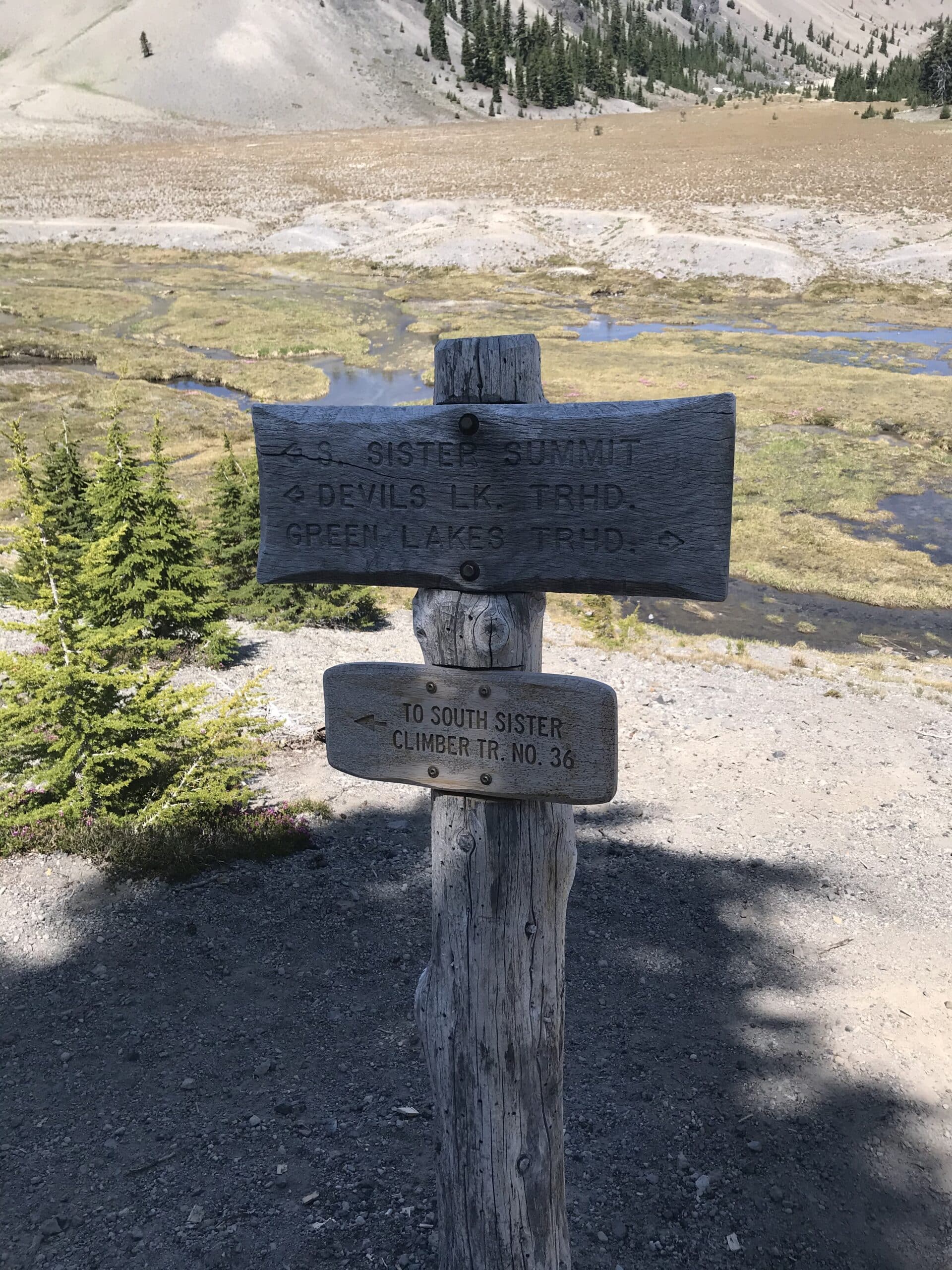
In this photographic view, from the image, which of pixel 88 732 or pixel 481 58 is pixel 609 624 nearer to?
pixel 88 732

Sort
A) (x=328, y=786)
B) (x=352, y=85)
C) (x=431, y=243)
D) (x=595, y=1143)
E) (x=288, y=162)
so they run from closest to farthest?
(x=595, y=1143), (x=328, y=786), (x=431, y=243), (x=288, y=162), (x=352, y=85)

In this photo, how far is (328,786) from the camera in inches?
417

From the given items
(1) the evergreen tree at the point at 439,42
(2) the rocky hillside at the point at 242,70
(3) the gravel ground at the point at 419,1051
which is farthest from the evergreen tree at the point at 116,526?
(1) the evergreen tree at the point at 439,42

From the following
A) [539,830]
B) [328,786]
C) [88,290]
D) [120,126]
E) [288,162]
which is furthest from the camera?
[120,126]

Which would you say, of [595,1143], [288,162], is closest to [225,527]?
[595,1143]

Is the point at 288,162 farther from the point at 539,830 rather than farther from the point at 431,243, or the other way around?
the point at 539,830

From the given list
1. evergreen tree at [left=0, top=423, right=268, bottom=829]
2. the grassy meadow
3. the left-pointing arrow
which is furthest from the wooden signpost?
the grassy meadow

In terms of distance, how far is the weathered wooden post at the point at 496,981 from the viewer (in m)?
3.48

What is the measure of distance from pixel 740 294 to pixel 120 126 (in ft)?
358

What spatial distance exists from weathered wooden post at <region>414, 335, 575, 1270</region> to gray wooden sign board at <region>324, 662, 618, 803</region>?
0.39 feet

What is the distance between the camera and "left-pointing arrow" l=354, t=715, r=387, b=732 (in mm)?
3607

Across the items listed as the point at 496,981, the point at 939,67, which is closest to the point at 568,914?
the point at 496,981

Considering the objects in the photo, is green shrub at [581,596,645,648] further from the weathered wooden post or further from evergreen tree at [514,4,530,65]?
evergreen tree at [514,4,530,65]

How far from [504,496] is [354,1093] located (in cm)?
469
